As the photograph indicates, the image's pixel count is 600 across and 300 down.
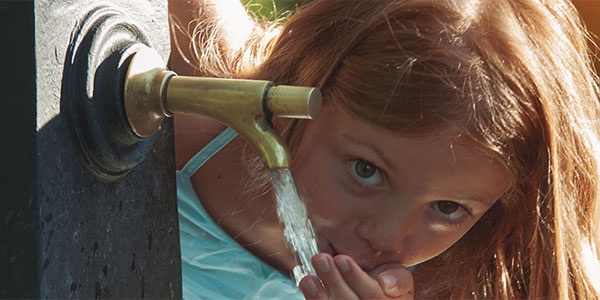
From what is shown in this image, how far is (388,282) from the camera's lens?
97 centimetres

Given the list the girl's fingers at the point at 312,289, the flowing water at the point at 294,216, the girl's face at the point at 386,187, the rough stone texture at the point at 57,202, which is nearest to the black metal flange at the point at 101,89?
the rough stone texture at the point at 57,202

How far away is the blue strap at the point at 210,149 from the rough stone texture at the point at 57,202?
20.0 inches

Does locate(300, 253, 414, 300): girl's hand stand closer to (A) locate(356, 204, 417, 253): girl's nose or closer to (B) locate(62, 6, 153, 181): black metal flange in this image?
(A) locate(356, 204, 417, 253): girl's nose

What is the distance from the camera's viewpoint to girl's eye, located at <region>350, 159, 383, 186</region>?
37.1 inches

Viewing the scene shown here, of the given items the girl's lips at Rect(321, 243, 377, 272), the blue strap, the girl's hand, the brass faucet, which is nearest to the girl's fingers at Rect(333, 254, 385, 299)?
the girl's hand

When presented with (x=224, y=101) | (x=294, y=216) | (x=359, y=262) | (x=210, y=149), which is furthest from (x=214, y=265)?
(x=224, y=101)

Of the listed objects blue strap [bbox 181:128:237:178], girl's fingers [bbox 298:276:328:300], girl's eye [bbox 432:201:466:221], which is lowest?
girl's fingers [bbox 298:276:328:300]

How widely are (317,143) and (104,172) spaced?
0.43 meters

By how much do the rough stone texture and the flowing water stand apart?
0.13 meters

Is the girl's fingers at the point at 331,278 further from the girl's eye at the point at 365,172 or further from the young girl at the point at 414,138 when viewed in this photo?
the girl's eye at the point at 365,172

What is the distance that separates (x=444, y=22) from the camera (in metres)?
0.97

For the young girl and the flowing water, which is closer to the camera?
the flowing water

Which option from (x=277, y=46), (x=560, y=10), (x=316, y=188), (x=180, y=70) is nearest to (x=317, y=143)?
(x=316, y=188)

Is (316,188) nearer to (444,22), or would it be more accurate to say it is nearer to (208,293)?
(444,22)
